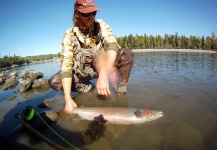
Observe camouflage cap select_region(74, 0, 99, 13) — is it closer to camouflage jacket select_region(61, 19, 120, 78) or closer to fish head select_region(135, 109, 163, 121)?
camouflage jacket select_region(61, 19, 120, 78)

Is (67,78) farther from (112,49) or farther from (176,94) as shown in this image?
(176,94)

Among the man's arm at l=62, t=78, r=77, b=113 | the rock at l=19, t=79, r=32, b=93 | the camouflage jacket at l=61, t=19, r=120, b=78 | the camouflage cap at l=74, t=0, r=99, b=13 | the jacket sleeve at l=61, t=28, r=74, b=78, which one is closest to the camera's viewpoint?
the man's arm at l=62, t=78, r=77, b=113

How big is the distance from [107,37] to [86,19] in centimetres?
70

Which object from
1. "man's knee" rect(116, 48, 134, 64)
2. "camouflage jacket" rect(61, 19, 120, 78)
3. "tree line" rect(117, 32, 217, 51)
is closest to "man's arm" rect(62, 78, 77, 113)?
"camouflage jacket" rect(61, 19, 120, 78)

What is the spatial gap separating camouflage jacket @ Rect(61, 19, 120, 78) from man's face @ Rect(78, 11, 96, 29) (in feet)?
1.21

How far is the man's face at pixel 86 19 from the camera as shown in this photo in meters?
3.69

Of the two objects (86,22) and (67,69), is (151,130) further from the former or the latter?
(86,22)

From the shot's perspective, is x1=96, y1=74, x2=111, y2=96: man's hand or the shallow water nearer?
the shallow water

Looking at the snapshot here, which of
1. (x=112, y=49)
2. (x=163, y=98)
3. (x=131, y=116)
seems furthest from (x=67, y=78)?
(x=163, y=98)

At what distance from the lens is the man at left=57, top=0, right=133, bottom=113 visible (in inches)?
140

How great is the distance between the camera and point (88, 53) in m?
4.91

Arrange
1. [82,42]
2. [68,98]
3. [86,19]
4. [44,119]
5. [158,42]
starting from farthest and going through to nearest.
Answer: [158,42]
[82,42]
[86,19]
[44,119]
[68,98]

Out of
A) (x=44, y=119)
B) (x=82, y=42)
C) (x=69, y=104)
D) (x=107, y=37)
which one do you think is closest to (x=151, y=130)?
(x=69, y=104)

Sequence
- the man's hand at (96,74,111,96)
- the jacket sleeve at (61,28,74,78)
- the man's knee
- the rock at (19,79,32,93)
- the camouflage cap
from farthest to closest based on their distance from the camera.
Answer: the rock at (19,79,32,93) → the man's knee → the jacket sleeve at (61,28,74,78) → the camouflage cap → the man's hand at (96,74,111,96)
